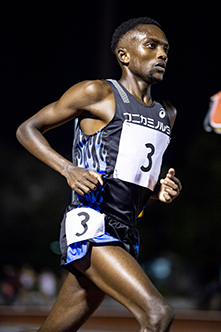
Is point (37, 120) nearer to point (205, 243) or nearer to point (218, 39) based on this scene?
point (218, 39)

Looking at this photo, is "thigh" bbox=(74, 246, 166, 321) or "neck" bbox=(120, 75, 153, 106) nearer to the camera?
"thigh" bbox=(74, 246, 166, 321)

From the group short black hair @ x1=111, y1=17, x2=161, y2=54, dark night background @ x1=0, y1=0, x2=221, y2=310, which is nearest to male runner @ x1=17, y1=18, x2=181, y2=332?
short black hair @ x1=111, y1=17, x2=161, y2=54

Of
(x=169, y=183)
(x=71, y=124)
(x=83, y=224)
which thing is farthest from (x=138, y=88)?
(x=71, y=124)

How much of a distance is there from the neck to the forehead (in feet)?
0.67

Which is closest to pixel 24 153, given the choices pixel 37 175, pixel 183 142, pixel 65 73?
pixel 37 175

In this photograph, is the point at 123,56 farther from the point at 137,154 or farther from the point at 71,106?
the point at 137,154

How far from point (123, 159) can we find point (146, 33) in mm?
672

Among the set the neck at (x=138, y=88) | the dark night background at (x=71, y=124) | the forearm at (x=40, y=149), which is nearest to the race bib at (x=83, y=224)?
the forearm at (x=40, y=149)

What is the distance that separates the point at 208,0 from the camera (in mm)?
6461

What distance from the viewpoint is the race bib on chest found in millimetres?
1814

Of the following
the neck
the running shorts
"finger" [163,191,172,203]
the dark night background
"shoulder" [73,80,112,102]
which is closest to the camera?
the running shorts

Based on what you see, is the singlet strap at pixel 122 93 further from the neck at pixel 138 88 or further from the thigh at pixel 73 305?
the thigh at pixel 73 305

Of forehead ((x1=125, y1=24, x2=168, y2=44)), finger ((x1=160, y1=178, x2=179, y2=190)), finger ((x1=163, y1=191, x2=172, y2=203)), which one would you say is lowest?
→ finger ((x1=163, y1=191, x2=172, y2=203))

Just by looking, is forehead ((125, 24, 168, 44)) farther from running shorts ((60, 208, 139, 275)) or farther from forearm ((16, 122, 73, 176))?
running shorts ((60, 208, 139, 275))
